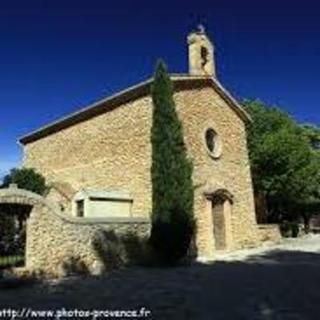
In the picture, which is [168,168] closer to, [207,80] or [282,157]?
[207,80]

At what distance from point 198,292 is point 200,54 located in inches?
595

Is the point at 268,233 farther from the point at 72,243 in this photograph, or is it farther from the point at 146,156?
the point at 72,243

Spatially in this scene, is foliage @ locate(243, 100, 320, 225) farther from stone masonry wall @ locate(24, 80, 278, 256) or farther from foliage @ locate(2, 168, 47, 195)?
foliage @ locate(2, 168, 47, 195)

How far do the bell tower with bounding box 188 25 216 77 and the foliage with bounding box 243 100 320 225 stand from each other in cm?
802

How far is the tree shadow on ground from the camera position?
9.15 m

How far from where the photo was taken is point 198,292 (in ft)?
36.9

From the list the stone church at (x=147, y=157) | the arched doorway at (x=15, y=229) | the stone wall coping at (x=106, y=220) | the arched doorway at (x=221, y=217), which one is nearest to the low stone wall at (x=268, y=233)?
the stone church at (x=147, y=157)

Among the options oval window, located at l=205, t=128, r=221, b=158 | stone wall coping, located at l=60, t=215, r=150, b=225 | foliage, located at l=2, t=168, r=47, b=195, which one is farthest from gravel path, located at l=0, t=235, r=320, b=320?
foliage, located at l=2, t=168, r=47, b=195

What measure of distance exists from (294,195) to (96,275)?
18.6m

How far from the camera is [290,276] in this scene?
13.5 metres

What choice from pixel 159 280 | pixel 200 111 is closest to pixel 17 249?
pixel 159 280

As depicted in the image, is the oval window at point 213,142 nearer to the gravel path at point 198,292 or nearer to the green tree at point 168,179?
the green tree at point 168,179

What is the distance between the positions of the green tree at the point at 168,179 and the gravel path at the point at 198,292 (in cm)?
133

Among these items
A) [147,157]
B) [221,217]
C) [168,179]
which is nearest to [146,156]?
[147,157]
